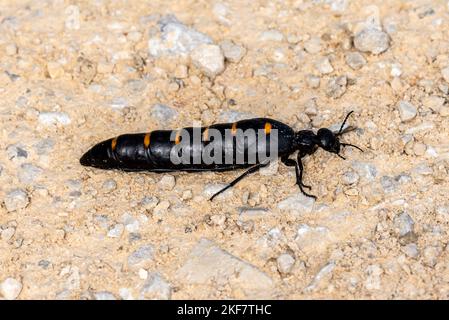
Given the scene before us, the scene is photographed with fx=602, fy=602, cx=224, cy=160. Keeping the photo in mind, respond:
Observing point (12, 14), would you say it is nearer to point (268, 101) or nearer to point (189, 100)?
point (189, 100)

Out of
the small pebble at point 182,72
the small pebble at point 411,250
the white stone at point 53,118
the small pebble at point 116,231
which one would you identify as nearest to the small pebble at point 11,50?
→ the white stone at point 53,118

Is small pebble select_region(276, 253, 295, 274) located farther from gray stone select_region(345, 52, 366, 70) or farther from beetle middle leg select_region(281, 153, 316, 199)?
gray stone select_region(345, 52, 366, 70)

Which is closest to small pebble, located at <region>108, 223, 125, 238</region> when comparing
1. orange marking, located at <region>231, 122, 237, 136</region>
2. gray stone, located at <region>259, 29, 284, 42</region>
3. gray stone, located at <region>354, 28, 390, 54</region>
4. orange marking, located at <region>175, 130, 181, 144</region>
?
orange marking, located at <region>175, 130, 181, 144</region>

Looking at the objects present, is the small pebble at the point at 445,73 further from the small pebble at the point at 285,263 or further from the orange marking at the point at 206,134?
the small pebble at the point at 285,263

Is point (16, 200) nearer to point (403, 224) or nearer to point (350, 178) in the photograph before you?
point (350, 178)
